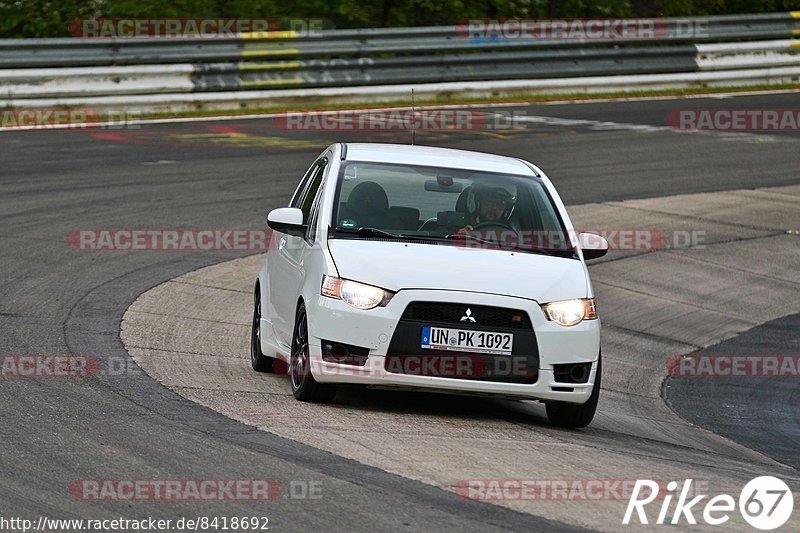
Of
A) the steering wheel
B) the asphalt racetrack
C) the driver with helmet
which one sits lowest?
the asphalt racetrack

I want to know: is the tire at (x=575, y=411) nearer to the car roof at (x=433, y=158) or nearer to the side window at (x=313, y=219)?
the car roof at (x=433, y=158)

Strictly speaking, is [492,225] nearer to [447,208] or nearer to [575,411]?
[447,208]

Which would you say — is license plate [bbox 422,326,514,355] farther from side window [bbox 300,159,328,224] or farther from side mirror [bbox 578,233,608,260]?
side window [bbox 300,159,328,224]

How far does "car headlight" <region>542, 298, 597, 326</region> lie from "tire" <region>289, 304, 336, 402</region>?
1353 mm

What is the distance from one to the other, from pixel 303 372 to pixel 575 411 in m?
1.67

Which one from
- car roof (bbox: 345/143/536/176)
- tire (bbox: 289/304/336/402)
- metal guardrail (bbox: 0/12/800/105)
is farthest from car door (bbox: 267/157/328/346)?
metal guardrail (bbox: 0/12/800/105)

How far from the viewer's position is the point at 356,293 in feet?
26.7

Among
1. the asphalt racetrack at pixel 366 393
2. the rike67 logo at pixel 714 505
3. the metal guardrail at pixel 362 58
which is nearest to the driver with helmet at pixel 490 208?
the asphalt racetrack at pixel 366 393

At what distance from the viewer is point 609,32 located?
2842cm

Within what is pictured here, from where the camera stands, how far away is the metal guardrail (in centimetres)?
2311

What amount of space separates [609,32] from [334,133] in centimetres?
844

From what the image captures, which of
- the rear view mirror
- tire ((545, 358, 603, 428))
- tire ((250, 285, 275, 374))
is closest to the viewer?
tire ((545, 358, 603, 428))

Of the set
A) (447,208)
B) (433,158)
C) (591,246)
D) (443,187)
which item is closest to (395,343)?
(447,208)

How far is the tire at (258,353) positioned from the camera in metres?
9.80
